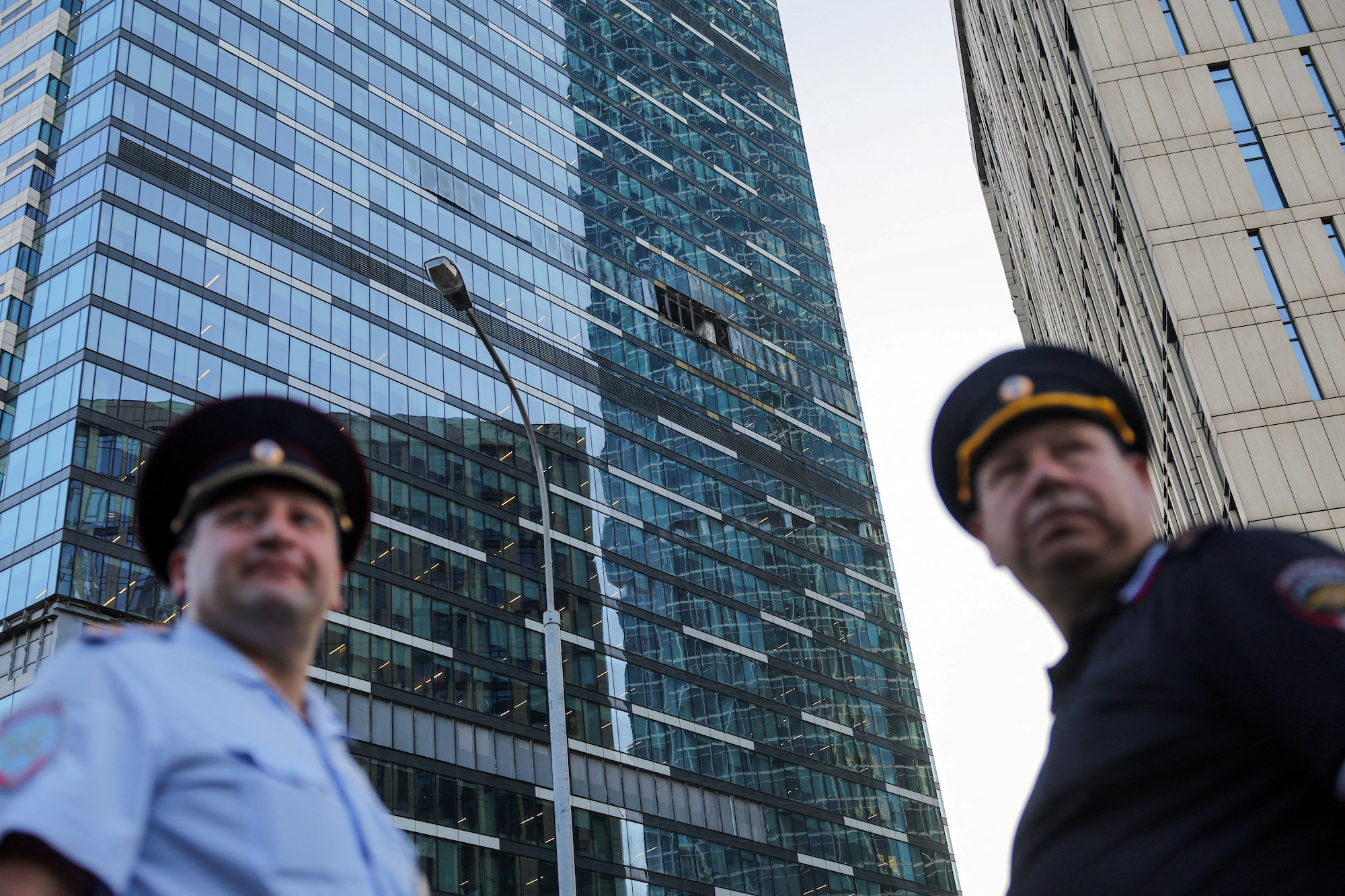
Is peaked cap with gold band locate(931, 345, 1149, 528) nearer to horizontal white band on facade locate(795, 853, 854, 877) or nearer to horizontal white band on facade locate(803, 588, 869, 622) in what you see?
horizontal white band on facade locate(795, 853, 854, 877)

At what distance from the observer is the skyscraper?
3019 cm

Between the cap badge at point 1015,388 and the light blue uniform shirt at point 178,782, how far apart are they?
161cm

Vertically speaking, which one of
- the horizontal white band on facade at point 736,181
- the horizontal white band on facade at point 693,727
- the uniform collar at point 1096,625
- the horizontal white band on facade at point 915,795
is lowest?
the uniform collar at point 1096,625

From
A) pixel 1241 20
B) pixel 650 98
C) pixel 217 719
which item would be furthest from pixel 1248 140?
Result: pixel 650 98

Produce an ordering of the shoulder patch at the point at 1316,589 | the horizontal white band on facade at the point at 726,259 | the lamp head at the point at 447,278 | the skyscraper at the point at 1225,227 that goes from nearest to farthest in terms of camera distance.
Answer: the shoulder patch at the point at 1316,589
the lamp head at the point at 447,278
the skyscraper at the point at 1225,227
the horizontal white band on facade at the point at 726,259

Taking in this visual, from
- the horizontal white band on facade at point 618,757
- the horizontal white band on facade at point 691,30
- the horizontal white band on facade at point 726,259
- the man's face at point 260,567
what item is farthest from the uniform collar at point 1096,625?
the horizontal white band on facade at point 691,30

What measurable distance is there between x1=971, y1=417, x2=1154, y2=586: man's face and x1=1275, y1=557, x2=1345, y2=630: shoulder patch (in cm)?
52

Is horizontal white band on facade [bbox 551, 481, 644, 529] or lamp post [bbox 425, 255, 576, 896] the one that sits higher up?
horizontal white band on facade [bbox 551, 481, 644, 529]

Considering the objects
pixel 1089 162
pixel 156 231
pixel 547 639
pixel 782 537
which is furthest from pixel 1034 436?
pixel 782 537

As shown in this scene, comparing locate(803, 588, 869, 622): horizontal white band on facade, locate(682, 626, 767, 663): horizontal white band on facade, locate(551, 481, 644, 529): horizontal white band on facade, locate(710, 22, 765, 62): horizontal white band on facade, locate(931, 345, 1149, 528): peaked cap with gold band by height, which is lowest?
locate(931, 345, 1149, 528): peaked cap with gold band

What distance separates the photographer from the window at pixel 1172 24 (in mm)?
35656

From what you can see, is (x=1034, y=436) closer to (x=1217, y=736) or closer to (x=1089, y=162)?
(x=1217, y=736)

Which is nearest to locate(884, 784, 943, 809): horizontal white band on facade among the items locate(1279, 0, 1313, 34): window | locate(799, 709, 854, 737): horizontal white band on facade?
locate(799, 709, 854, 737): horizontal white band on facade

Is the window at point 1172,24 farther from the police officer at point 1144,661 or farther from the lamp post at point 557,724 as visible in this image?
the police officer at point 1144,661
